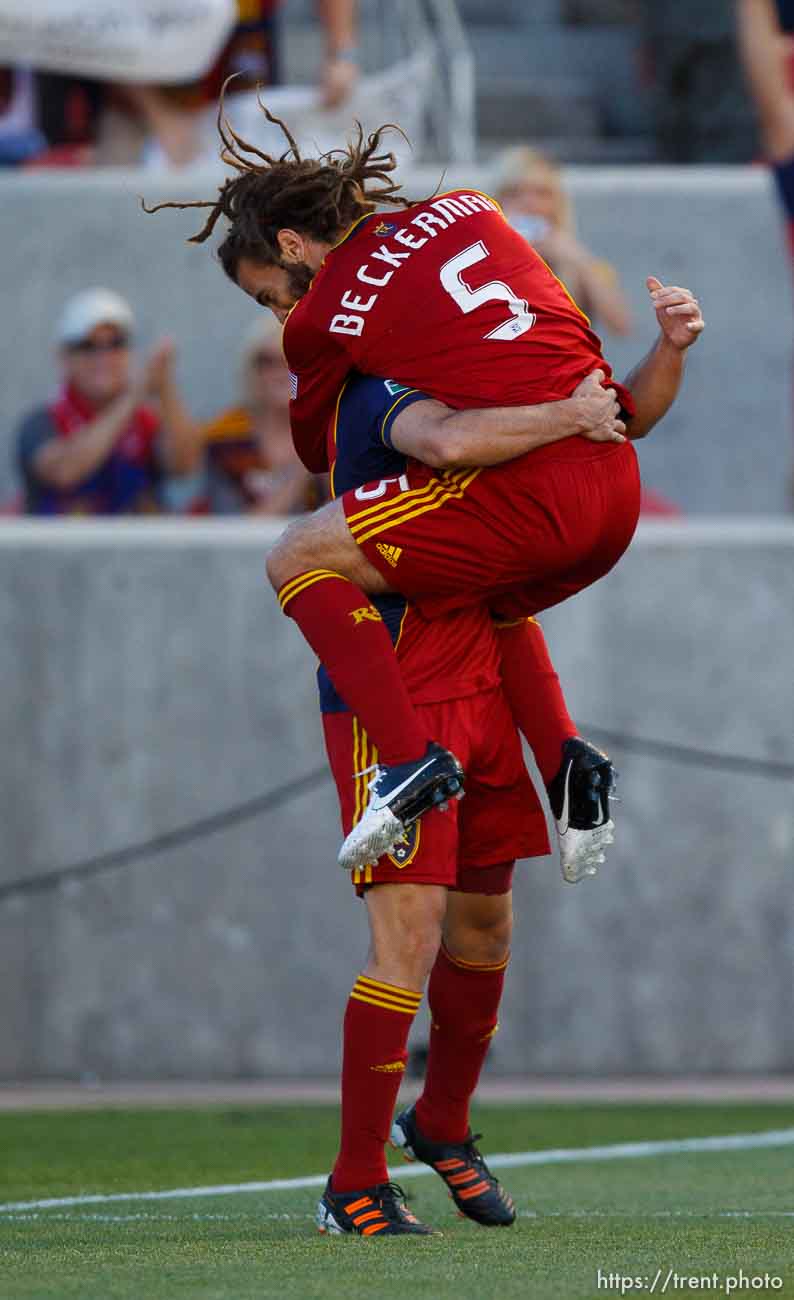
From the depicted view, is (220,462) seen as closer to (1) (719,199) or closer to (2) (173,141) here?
(2) (173,141)

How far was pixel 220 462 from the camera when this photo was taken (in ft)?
28.4

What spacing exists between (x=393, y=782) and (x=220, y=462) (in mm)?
4946

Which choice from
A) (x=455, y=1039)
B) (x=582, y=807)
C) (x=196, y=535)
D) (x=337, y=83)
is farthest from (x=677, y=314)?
(x=337, y=83)

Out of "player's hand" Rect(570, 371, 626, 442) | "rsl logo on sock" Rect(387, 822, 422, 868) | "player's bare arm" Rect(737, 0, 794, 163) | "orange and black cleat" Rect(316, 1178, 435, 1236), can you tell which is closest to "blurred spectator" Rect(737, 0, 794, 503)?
"player's bare arm" Rect(737, 0, 794, 163)

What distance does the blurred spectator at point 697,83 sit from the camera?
13.8 meters

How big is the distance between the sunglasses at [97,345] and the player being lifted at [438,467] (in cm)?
448

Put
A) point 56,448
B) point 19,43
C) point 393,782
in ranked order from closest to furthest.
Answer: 1. point 393,782
2. point 56,448
3. point 19,43

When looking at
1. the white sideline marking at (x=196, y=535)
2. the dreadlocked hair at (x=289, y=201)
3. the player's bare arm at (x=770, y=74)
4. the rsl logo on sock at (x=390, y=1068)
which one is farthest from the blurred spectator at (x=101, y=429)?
the rsl logo on sock at (x=390, y=1068)

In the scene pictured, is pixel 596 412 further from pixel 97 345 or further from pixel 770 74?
pixel 770 74

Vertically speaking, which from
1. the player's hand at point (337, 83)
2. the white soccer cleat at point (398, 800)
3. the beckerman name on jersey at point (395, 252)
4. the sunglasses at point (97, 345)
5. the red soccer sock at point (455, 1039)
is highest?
the player's hand at point (337, 83)

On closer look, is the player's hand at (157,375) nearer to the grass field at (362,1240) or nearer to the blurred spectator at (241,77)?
the blurred spectator at (241,77)

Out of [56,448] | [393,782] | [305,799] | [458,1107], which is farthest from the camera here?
[56,448]

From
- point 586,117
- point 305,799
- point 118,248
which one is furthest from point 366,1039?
point 586,117

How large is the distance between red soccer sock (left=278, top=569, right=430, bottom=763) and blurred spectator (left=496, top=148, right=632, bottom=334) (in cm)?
462
